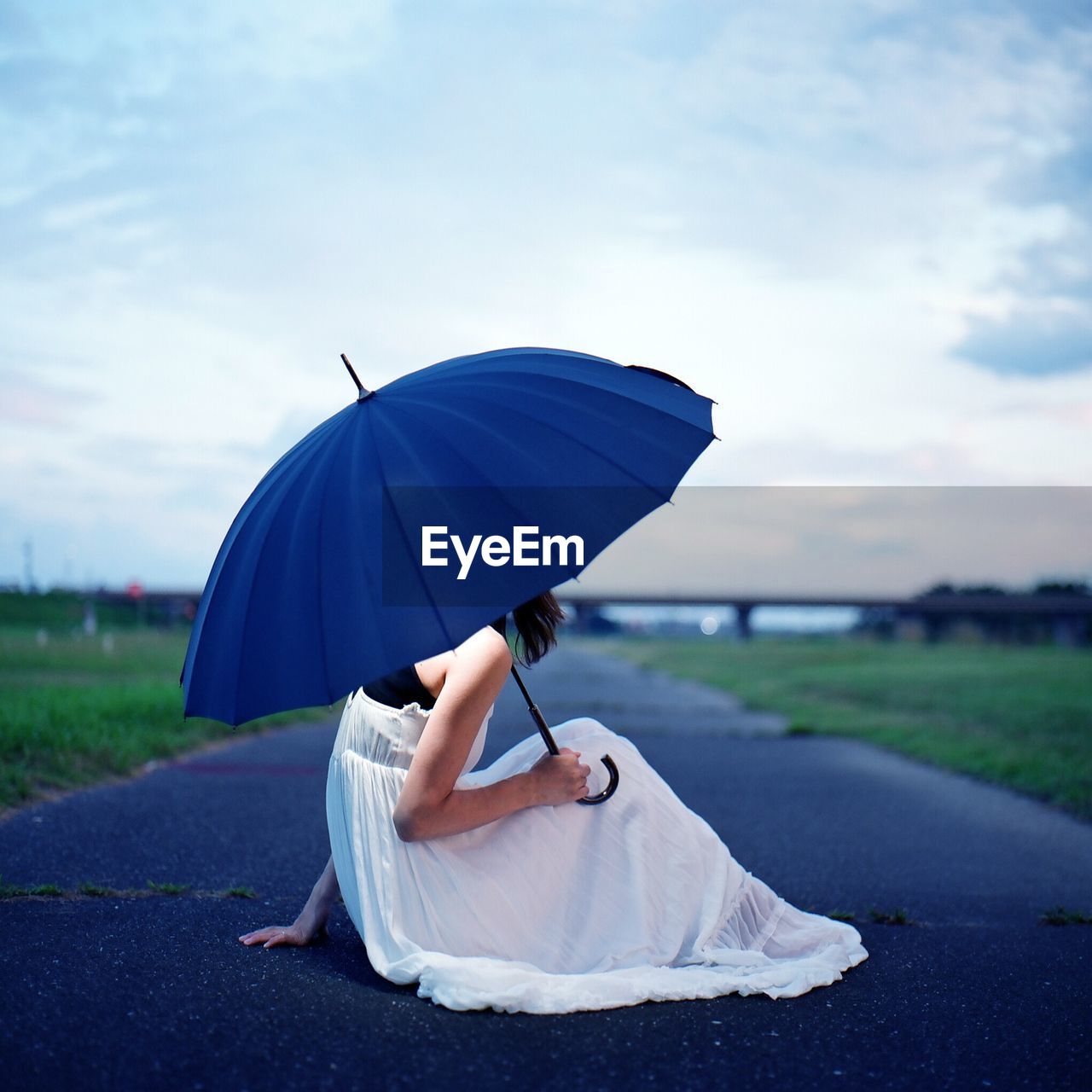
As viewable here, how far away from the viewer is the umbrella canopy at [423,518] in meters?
3.06

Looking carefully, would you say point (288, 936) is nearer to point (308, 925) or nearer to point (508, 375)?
point (308, 925)

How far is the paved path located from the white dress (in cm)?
10

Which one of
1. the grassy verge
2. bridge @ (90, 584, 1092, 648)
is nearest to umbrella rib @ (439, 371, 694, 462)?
the grassy verge

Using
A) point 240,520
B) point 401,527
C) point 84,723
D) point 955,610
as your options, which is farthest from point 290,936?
point 955,610

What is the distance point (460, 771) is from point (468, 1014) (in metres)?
0.60

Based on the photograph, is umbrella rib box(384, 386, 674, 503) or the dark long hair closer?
umbrella rib box(384, 386, 674, 503)

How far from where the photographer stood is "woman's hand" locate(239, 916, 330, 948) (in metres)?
3.81

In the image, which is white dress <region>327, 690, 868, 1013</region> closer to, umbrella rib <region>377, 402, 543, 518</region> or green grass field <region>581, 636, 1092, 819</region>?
umbrella rib <region>377, 402, 543, 518</region>

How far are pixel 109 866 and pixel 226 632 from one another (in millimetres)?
2233

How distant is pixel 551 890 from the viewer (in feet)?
11.3

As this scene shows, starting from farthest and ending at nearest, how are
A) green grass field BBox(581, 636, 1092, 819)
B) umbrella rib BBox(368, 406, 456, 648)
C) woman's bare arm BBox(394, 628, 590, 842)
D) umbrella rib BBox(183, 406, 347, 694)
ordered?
green grass field BBox(581, 636, 1092, 819), umbrella rib BBox(183, 406, 347, 694), woman's bare arm BBox(394, 628, 590, 842), umbrella rib BBox(368, 406, 456, 648)

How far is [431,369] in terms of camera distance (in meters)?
3.66

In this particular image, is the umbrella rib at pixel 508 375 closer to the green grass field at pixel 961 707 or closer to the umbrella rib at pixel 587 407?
the umbrella rib at pixel 587 407

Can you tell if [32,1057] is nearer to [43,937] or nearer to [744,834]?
[43,937]
